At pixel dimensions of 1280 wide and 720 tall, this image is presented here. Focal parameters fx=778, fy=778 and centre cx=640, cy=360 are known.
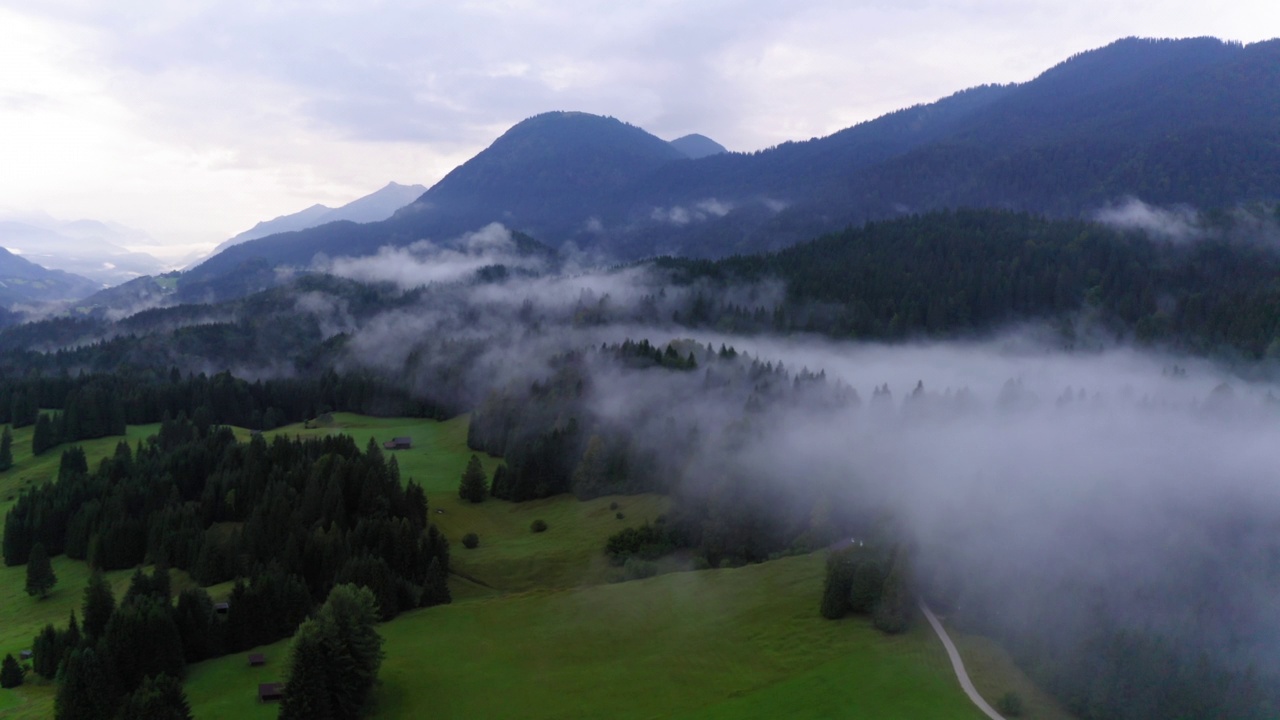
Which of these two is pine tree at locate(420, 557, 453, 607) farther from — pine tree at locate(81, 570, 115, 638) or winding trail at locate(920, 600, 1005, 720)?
winding trail at locate(920, 600, 1005, 720)

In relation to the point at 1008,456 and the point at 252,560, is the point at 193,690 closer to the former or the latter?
the point at 252,560

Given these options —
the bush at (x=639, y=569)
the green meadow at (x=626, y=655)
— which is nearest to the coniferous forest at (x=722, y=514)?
the green meadow at (x=626, y=655)

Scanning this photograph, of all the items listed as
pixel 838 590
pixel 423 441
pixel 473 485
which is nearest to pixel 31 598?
pixel 473 485

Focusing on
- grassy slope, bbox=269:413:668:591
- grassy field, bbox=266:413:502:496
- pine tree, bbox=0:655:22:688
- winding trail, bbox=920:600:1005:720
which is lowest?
grassy slope, bbox=269:413:668:591

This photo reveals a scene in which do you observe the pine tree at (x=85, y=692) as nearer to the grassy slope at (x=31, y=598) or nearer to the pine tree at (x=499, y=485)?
the grassy slope at (x=31, y=598)

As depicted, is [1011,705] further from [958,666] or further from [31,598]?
[31,598]

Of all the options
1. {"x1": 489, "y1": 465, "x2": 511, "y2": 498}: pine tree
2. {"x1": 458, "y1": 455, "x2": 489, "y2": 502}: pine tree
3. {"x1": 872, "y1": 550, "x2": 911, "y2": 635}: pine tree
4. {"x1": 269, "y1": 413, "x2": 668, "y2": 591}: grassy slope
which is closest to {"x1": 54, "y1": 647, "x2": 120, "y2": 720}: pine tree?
{"x1": 269, "y1": 413, "x2": 668, "y2": 591}: grassy slope
